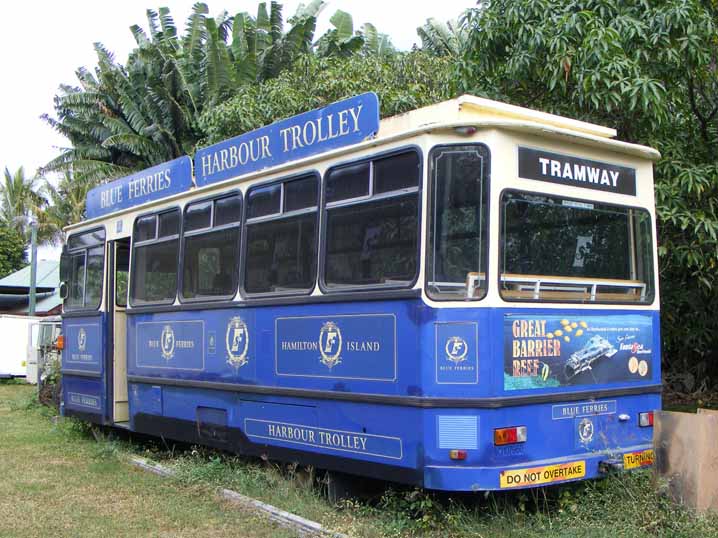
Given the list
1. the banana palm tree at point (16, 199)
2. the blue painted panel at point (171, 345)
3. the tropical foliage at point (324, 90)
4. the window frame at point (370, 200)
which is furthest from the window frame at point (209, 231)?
the banana palm tree at point (16, 199)

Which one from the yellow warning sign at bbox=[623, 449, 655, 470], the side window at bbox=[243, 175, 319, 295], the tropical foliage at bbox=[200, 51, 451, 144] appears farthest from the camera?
the tropical foliage at bbox=[200, 51, 451, 144]

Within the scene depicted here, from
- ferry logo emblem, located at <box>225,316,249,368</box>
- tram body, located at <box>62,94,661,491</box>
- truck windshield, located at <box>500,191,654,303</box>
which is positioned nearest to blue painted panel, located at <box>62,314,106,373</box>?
tram body, located at <box>62,94,661,491</box>

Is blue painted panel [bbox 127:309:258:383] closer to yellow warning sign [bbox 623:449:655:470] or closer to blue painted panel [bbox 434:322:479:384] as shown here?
blue painted panel [bbox 434:322:479:384]

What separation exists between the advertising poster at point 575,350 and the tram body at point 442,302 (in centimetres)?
1

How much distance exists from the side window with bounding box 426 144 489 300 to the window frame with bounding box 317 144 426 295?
3.3 inches

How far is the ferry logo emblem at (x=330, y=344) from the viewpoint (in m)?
6.61

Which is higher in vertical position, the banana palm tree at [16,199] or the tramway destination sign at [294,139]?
the banana palm tree at [16,199]

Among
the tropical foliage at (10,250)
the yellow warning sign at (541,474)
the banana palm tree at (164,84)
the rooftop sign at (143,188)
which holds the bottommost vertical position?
Answer: the yellow warning sign at (541,474)

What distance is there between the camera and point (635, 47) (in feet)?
27.8

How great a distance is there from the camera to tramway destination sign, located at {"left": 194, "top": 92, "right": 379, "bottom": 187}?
6785mm

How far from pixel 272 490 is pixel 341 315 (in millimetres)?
1746

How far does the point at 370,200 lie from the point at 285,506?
8.17 feet

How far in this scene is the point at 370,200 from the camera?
6.46m

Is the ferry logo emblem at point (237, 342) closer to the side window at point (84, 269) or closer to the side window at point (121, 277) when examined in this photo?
the side window at point (121, 277)
